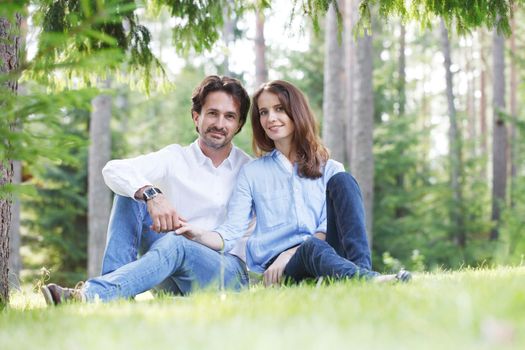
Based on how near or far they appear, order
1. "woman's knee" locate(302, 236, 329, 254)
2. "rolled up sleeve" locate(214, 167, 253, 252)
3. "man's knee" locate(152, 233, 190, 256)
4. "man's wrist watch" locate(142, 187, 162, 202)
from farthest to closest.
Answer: "rolled up sleeve" locate(214, 167, 253, 252)
"man's wrist watch" locate(142, 187, 162, 202)
"woman's knee" locate(302, 236, 329, 254)
"man's knee" locate(152, 233, 190, 256)

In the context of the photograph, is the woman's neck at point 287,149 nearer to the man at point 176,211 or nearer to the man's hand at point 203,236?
the man at point 176,211

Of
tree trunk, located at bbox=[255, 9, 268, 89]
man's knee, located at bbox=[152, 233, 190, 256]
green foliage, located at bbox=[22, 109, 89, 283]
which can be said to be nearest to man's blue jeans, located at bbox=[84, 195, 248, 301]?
man's knee, located at bbox=[152, 233, 190, 256]

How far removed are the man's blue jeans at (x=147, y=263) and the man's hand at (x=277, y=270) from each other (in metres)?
0.16

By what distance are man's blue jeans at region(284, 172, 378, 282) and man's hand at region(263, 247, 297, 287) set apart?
4 cm

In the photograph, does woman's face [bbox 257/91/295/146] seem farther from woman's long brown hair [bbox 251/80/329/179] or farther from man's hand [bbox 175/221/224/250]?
man's hand [bbox 175/221/224/250]

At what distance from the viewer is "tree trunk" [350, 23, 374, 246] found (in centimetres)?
957

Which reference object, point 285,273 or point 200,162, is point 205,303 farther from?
point 200,162

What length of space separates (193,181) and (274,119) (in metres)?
0.65

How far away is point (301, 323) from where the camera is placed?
69.9 inches

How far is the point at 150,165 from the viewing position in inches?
150

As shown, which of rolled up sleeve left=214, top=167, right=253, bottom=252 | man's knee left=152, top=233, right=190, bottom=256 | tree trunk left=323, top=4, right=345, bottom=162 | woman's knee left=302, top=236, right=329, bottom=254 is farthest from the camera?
tree trunk left=323, top=4, right=345, bottom=162

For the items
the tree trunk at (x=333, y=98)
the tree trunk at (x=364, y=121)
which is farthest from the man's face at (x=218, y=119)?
the tree trunk at (x=333, y=98)

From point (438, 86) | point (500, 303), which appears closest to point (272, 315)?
point (500, 303)

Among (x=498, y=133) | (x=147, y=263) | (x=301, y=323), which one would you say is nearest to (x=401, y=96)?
(x=498, y=133)
